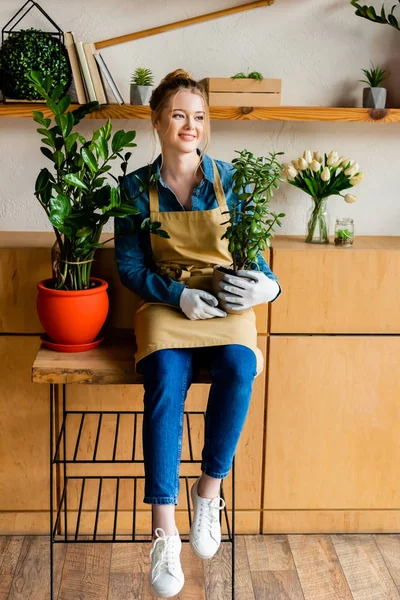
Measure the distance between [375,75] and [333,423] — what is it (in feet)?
3.95

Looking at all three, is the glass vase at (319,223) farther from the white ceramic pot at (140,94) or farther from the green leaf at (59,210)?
the green leaf at (59,210)

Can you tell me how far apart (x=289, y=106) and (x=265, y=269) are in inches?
25.2

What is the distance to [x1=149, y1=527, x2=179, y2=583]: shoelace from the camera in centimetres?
196

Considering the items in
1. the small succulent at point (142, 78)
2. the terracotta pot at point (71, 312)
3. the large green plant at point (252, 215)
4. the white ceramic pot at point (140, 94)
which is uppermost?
the small succulent at point (142, 78)

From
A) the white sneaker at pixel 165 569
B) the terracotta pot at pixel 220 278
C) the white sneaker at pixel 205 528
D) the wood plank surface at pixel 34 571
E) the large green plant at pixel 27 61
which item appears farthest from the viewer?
the large green plant at pixel 27 61

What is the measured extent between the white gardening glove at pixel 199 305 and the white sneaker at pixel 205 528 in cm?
51

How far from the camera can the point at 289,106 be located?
8.44 feet

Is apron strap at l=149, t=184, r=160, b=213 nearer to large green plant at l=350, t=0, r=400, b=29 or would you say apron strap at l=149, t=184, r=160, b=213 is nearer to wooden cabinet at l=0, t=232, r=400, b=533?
wooden cabinet at l=0, t=232, r=400, b=533

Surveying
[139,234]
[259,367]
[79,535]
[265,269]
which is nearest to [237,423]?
[259,367]

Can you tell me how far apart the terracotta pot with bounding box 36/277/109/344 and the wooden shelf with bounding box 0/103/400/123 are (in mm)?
584

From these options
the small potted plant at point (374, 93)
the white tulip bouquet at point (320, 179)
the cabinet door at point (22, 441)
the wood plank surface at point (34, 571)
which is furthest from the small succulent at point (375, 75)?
the wood plank surface at point (34, 571)

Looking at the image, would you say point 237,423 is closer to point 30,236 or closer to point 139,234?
point 139,234

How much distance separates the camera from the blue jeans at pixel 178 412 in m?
2.02

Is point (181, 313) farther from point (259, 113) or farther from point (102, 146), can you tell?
point (259, 113)
